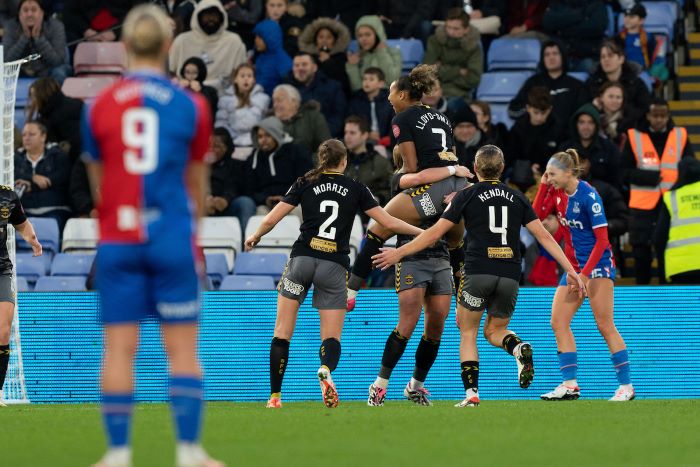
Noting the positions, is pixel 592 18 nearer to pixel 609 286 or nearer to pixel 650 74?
pixel 650 74

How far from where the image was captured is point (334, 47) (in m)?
18.8

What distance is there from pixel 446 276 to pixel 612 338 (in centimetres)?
182

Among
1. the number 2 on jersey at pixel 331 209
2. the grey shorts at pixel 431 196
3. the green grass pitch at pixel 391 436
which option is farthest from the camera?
the grey shorts at pixel 431 196

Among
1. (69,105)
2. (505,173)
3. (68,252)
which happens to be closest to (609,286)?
(505,173)

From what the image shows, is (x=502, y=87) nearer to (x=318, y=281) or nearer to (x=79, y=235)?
(x=79, y=235)

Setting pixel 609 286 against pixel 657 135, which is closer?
pixel 609 286

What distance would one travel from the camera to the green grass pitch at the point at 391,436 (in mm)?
7090

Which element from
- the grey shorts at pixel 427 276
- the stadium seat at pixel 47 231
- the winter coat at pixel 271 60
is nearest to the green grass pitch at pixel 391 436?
the grey shorts at pixel 427 276

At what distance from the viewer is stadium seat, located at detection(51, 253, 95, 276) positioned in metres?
15.9

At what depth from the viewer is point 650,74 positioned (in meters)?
19.1

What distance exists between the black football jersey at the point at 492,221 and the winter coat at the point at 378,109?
259 inches

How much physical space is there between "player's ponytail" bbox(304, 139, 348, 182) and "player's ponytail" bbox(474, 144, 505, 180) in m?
Result: 1.12

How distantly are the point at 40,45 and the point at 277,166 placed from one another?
4.66 m

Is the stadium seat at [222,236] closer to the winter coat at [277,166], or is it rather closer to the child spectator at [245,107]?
the winter coat at [277,166]
